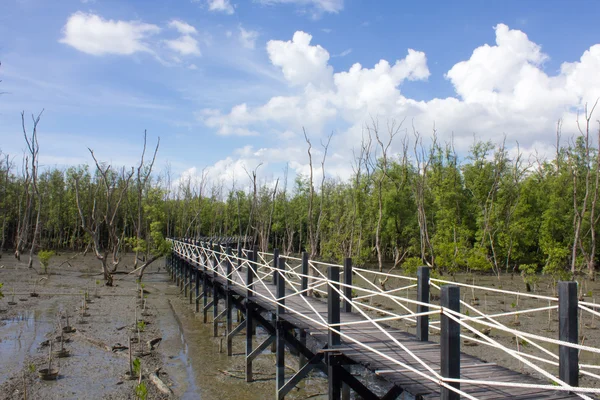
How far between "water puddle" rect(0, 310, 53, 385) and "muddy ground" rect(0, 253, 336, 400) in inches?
0.7

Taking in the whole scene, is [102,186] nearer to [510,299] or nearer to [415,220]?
[415,220]

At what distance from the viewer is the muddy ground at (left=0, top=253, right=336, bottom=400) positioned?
8062mm

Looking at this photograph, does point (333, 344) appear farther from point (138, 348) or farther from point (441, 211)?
point (441, 211)

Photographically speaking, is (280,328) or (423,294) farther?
(280,328)

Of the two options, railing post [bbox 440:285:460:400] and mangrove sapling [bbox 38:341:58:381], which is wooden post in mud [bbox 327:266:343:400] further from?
mangrove sapling [bbox 38:341:58:381]

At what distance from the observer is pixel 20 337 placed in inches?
434

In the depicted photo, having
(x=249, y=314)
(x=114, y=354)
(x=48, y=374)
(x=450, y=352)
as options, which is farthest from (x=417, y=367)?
(x=114, y=354)

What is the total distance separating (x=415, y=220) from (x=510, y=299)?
586 inches

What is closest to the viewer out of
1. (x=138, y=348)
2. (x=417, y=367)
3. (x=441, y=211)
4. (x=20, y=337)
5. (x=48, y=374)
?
(x=417, y=367)

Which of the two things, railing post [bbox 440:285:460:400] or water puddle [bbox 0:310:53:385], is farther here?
water puddle [bbox 0:310:53:385]

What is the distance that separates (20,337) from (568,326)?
37.2ft

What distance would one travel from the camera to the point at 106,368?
356 inches

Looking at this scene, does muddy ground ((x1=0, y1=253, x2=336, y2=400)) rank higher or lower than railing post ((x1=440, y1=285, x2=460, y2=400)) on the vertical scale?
lower

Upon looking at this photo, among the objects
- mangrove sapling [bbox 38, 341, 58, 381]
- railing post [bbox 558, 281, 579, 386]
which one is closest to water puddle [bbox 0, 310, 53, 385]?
mangrove sapling [bbox 38, 341, 58, 381]
